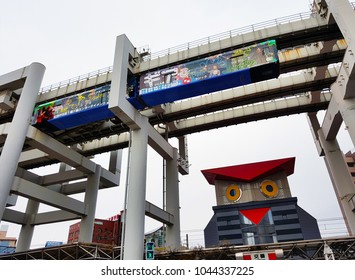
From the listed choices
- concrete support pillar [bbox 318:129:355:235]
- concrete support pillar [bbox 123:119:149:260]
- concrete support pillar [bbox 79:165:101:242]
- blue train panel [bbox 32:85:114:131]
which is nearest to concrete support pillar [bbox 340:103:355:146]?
concrete support pillar [bbox 318:129:355:235]

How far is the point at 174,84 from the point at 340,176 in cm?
1885

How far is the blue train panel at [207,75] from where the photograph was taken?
20.5m

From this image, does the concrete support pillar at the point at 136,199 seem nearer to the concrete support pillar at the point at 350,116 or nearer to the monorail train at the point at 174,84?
the monorail train at the point at 174,84

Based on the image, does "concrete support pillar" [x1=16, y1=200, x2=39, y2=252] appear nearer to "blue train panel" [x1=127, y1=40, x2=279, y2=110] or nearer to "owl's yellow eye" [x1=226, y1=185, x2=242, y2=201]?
"blue train panel" [x1=127, y1=40, x2=279, y2=110]

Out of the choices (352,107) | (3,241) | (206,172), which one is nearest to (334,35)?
(352,107)

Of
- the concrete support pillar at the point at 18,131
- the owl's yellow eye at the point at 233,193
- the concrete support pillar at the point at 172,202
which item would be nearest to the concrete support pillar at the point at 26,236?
the concrete support pillar at the point at 18,131

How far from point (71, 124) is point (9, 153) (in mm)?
5708

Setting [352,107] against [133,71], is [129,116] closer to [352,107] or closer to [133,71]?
[133,71]

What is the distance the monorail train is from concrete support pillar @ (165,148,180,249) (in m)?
9.23

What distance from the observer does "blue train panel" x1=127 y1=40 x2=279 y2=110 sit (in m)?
20.5

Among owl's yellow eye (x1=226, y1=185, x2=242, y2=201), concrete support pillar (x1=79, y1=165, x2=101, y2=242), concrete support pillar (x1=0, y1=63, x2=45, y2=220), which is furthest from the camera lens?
owl's yellow eye (x1=226, y1=185, x2=242, y2=201)

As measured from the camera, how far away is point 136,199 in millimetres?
20531

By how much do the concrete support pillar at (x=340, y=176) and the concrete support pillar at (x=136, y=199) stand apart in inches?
749

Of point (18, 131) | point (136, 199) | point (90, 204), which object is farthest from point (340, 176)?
point (18, 131)
